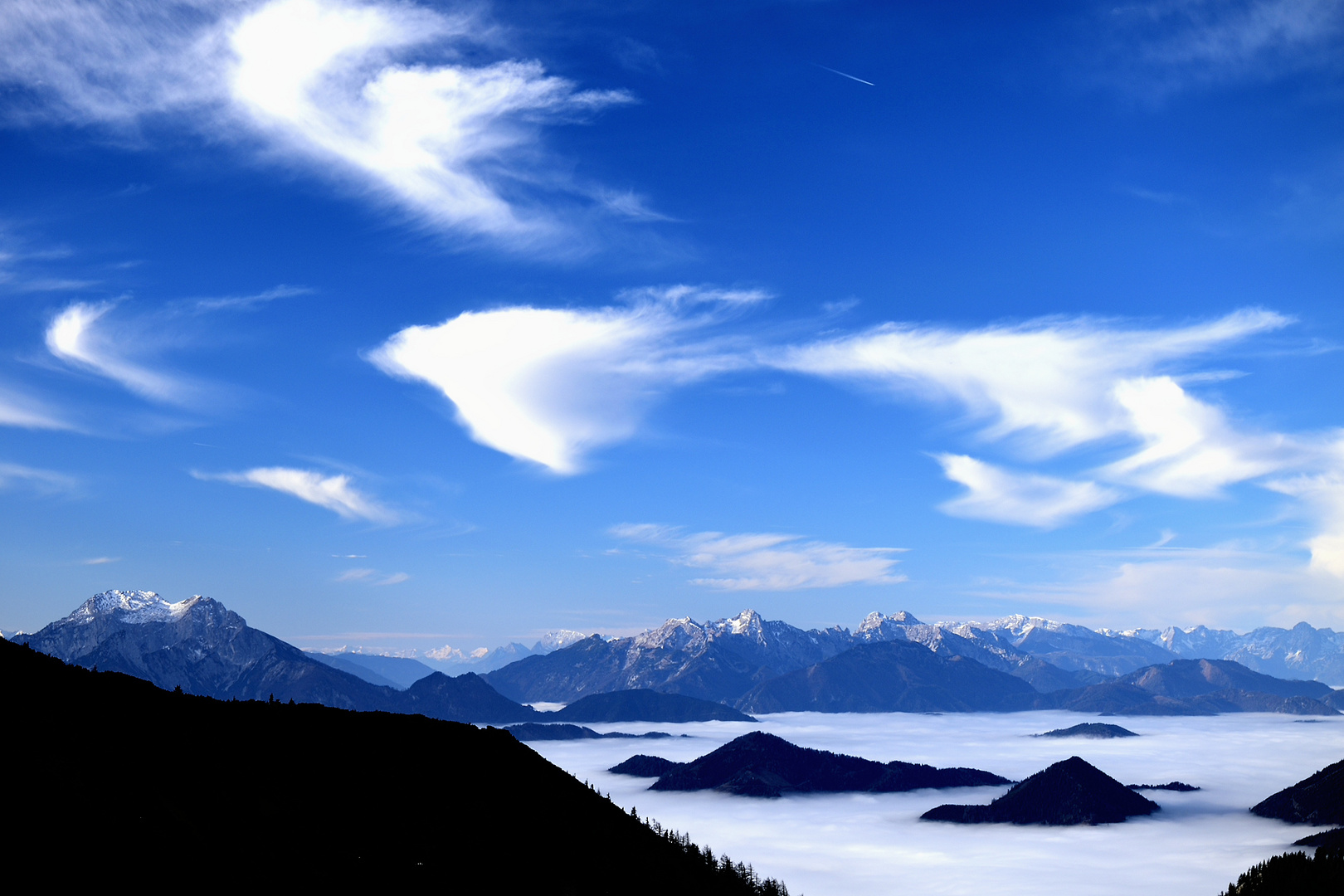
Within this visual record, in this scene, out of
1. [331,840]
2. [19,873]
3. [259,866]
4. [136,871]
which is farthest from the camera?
[331,840]

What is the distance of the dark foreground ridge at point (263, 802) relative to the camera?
108 m

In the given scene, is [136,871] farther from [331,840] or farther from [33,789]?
[331,840]

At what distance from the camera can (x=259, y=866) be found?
121188mm

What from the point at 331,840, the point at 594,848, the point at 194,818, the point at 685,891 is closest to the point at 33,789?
the point at 194,818

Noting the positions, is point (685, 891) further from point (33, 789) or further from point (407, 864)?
point (33, 789)

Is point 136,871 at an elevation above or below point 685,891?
above

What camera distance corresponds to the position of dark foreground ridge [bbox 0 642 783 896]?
108062 mm

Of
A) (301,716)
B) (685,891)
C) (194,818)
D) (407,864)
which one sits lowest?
(685,891)

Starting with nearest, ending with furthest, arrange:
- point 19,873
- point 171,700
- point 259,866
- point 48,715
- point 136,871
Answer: point 19,873, point 136,871, point 259,866, point 48,715, point 171,700

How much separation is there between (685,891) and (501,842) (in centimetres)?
3935

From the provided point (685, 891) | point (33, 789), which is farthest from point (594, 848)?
point (33, 789)

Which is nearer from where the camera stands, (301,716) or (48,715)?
(48,715)

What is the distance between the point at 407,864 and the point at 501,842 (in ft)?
81.7

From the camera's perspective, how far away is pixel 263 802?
144m
